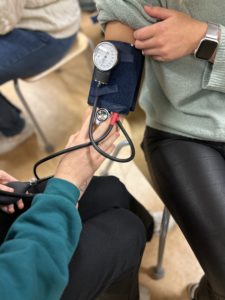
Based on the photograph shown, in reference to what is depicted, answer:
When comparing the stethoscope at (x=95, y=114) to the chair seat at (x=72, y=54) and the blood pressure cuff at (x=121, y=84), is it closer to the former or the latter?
the blood pressure cuff at (x=121, y=84)

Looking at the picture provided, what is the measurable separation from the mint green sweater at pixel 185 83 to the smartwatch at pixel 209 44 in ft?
0.04

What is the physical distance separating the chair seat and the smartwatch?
86 centimetres

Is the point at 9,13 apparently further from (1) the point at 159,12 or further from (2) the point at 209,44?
(2) the point at 209,44

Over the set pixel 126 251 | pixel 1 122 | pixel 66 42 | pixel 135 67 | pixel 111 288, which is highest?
pixel 135 67

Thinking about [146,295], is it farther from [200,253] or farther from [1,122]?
[1,122]

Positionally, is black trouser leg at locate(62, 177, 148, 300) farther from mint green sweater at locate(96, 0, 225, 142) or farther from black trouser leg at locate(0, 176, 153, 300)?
mint green sweater at locate(96, 0, 225, 142)

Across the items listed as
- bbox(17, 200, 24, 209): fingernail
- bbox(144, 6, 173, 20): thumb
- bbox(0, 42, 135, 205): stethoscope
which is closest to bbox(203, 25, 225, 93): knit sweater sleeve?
bbox(144, 6, 173, 20): thumb

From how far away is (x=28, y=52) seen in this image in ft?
4.43

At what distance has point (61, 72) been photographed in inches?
91.6

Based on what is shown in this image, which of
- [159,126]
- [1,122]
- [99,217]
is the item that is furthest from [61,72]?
[99,217]

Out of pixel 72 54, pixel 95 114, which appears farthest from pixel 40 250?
pixel 72 54

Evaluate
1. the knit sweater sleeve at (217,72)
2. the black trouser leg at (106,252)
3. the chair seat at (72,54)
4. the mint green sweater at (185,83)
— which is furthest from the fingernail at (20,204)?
the chair seat at (72,54)

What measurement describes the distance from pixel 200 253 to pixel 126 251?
0.19 metres

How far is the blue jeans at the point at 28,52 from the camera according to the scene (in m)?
1.32
